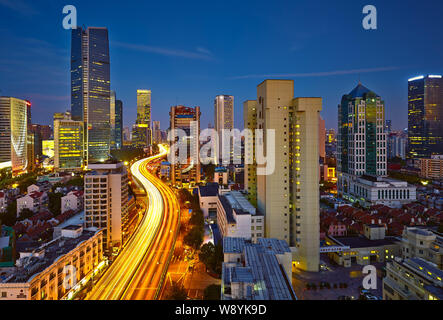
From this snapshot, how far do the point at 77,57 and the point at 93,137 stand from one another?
436 inches

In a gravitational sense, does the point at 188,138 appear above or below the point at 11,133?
below

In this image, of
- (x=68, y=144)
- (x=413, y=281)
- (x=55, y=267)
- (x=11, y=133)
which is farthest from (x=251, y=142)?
(x=11, y=133)

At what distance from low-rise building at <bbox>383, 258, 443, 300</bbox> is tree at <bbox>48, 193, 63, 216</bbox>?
1413 centimetres

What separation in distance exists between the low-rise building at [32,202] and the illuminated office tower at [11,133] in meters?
14.8

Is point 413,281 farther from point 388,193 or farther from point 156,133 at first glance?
point 156,133

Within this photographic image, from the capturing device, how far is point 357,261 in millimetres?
9766

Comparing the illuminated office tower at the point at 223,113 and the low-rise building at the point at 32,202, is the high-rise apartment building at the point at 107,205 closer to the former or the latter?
the low-rise building at the point at 32,202

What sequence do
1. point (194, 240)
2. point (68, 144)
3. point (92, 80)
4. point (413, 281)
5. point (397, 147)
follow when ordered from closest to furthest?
1. point (413, 281)
2. point (194, 240)
3. point (68, 144)
4. point (92, 80)
5. point (397, 147)

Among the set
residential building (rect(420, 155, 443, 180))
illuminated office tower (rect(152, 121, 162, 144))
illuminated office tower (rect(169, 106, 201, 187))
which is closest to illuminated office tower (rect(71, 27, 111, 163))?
illuminated office tower (rect(169, 106, 201, 187))

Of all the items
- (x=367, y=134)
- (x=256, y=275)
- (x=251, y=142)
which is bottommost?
(x=256, y=275)

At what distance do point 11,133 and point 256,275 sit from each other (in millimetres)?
29621

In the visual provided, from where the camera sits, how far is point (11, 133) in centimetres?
2656
